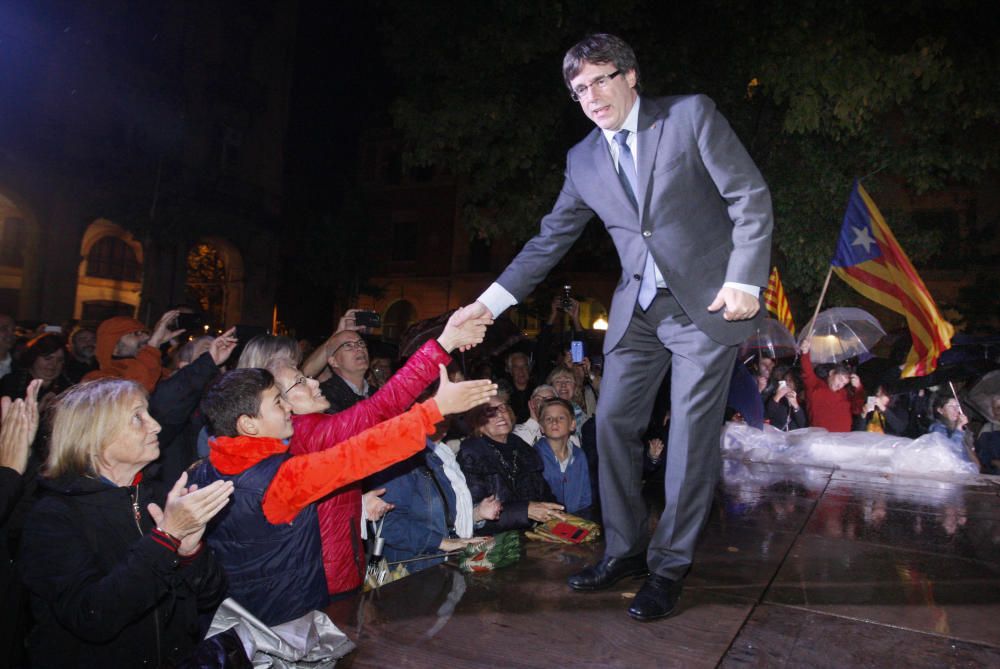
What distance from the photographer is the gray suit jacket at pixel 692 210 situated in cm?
242

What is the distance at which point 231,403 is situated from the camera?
2.70 meters

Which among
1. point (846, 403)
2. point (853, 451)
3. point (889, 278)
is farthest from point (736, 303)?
point (846, 403)

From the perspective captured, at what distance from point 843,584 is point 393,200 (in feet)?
107

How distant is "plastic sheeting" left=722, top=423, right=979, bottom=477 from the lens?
5.56m

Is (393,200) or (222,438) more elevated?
(393,200)

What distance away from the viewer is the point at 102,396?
254cm

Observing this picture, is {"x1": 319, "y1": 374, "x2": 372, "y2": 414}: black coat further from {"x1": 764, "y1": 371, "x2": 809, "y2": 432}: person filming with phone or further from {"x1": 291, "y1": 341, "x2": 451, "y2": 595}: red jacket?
{"x1": 764, "y1": 371, "x2": 809, "y2": 432}: person filming with phone

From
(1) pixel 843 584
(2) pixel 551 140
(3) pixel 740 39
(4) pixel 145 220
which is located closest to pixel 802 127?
(3) pixel 740 39

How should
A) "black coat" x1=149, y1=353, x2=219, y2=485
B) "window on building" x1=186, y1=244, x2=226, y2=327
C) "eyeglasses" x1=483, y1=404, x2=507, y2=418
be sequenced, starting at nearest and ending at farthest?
"black coat" x1=149, y1=353, x2=219, y2=485 < "eyeglasses" x1=483, y1=404, x2=507, y2=418 < "window on building" x1=186, y1=244, x2=226, y2=327

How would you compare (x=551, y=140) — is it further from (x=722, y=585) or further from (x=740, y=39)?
(x=722, y=585)

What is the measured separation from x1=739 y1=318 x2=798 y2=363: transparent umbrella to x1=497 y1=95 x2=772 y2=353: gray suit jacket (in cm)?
736

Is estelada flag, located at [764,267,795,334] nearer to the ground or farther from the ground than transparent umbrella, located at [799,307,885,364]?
farther from the ground

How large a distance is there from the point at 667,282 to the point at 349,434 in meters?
1.76

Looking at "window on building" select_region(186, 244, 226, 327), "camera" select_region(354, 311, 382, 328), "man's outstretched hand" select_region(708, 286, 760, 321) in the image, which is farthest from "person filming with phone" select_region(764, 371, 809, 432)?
"window on building" select_region(186, 244, 226, 327)
